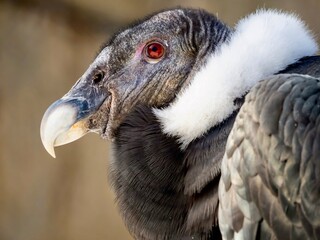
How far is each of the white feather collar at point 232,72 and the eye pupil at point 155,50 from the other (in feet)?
0.69

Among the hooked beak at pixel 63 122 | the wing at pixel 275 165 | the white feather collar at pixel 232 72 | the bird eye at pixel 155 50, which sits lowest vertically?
the wing at pixel 275 165

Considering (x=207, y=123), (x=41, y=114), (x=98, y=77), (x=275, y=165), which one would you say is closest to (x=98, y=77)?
(x=98, y=77)

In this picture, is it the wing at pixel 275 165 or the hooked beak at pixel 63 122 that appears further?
the hooked beak at pixel 63 122

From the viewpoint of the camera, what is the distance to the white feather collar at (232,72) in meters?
1.92

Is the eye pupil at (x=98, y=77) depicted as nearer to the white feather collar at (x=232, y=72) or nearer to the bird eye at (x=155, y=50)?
the bird eye at (x=155, y=50)

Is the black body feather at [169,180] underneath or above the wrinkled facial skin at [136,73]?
underneath

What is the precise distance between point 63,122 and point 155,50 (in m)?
0.32

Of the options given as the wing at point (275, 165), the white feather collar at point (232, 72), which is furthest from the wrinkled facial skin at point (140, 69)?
the wing at point (275, 165)

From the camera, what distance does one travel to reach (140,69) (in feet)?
7.39

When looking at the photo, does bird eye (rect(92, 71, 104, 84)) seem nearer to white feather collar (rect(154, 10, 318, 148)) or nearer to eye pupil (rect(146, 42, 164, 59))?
eye pupil (rect(146, 42, 164, 59))

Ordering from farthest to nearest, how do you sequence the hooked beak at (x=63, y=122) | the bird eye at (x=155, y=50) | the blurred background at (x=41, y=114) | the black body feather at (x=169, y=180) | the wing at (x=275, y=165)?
the blurred background at (x=41, y=114)
the bird eye at (x=155, y=50)
the hooked beak at (x=63, y=122)
the black body feather at (x=169, y=180)
the wing at (x=275, y=165)

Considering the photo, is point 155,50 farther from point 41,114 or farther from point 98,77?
point 41,114

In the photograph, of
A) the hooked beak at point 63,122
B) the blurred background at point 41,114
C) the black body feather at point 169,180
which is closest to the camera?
the black body feather at point 169,180

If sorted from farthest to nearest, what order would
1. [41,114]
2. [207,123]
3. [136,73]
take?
[41,114], [136,73], [207,123]
